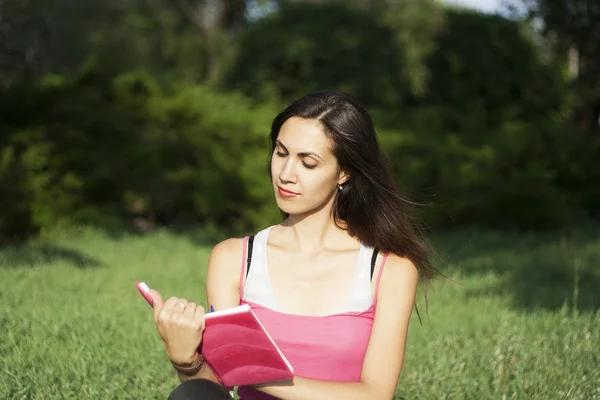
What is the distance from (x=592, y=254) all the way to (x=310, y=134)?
20.6ft

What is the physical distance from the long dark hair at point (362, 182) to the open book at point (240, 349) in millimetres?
686

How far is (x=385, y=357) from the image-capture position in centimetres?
271

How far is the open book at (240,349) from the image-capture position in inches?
93.1

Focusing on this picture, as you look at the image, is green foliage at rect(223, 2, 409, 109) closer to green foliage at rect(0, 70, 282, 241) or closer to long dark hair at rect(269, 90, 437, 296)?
green foliage at rect(0, 70, 282, 241)

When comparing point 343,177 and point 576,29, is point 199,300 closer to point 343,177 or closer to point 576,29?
point 343,177

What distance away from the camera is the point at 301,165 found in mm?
2902

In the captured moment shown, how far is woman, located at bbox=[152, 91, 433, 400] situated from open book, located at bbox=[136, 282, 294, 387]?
2.3 inches

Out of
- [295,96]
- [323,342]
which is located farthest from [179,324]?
[295,96]

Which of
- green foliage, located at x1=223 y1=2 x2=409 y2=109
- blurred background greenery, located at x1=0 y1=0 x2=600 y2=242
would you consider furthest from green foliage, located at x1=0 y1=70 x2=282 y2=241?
green foliage, located at x1=223 y1=2 x2=409 y2=109

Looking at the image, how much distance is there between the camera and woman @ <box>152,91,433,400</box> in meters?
2.74

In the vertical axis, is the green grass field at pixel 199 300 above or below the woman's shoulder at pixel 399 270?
below

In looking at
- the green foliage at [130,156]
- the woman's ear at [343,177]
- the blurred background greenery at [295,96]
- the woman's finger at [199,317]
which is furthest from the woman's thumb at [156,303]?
the green foliage at [130,156]

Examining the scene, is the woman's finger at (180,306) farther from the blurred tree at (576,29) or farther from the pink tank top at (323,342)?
the blurred tree at (576,29)

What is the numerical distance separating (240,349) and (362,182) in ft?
3.01
